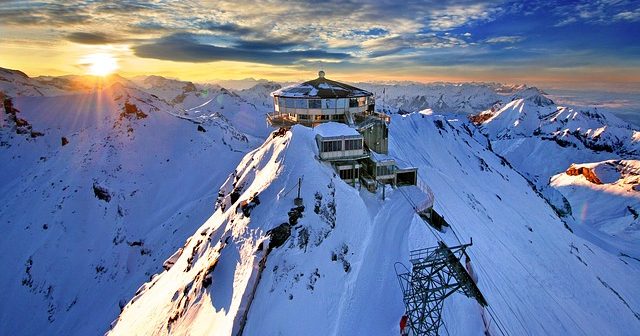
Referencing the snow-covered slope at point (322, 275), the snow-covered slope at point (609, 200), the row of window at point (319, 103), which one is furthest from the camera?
the snow-covered slope at point (609, 200)

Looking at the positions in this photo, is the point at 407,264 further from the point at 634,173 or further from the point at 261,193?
the point at 634,173

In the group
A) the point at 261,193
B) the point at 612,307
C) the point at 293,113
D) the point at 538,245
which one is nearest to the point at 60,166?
the point at 293,113

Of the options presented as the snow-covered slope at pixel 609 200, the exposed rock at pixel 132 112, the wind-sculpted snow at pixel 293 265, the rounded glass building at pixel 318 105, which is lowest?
the snow-covered slope at pixel 609 200

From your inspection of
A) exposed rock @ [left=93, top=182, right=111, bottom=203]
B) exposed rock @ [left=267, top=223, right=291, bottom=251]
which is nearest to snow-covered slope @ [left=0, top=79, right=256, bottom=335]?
exposed rock @ [left=93, top=182, right=111, bottom=203]

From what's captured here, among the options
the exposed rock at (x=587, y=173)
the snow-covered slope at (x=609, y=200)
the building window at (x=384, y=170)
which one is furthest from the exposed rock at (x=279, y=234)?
the exposed rock at (x=587, y=173)

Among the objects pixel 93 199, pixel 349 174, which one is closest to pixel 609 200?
pixel 349 174

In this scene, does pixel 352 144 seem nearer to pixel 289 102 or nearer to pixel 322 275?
pixel 289 102

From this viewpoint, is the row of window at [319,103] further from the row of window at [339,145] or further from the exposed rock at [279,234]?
the exposed rock at [279,234]

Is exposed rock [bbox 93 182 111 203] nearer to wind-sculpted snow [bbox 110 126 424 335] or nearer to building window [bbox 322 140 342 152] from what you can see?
wind-sculpted snow [bbox 110 126 424 335]
